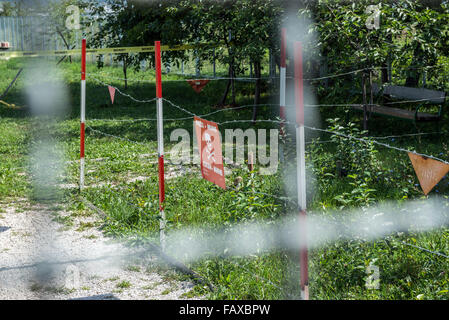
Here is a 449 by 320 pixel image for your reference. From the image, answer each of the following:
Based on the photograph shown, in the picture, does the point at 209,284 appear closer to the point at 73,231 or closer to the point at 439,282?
the point at 439,282

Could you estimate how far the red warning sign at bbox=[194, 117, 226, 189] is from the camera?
3557 millimetres

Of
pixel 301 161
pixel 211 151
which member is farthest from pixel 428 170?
pixel 211 151

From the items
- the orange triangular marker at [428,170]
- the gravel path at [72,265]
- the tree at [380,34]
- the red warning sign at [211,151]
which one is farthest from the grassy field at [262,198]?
the tree at [380,34]

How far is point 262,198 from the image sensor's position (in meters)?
4.50

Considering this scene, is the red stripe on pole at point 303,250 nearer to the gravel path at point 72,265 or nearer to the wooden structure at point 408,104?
the gravel path at point 72,265

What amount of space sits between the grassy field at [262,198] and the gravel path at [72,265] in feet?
0.68

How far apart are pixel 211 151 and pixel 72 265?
52.0 inches

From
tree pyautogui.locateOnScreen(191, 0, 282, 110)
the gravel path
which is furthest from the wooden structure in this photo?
the gravel path

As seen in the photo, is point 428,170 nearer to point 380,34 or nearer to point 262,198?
point 262,198

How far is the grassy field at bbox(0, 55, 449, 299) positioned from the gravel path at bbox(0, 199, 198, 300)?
0.68 ft

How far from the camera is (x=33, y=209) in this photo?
17.9 ft

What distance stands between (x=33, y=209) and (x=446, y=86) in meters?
6.23

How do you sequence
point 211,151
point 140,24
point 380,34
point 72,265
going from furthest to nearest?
point 140,24
point 380,34
point 72,265
point 211,151
